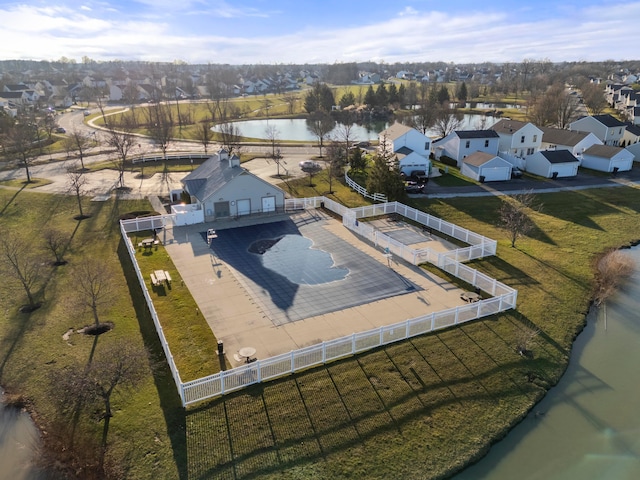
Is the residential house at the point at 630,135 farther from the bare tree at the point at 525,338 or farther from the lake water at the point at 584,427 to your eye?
the bare tree at the point at 525,338

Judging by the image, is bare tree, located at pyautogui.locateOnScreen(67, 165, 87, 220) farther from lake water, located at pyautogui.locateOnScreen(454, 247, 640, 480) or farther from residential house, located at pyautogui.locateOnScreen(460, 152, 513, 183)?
residential house, located at pyautogui.locateOnScreen(460, 152, 513, 183)

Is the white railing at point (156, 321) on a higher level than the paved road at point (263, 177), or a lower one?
lower

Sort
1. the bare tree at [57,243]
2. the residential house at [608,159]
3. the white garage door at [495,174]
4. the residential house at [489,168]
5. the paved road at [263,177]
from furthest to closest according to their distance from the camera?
the residential house at [608,159], the white garage door at [495,174], the residential house at [489,168], the paved road at [263,177], the bare tree at [57,243]

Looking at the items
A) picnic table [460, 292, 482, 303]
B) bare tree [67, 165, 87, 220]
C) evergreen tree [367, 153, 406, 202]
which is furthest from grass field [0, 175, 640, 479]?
evergreen tree [367, 153, 406, 202]

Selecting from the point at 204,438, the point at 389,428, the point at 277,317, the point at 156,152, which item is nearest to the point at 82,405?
the point at 204,438

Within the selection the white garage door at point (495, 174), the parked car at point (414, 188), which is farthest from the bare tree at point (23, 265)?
the white garage door at point (495, 174)

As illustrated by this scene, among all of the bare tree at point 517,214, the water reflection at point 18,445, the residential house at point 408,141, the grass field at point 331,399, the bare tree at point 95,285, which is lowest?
the water reflection at point 18,445
